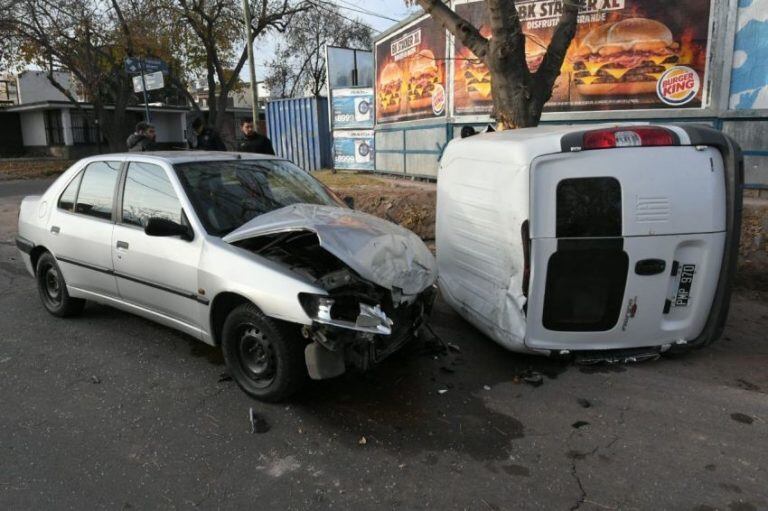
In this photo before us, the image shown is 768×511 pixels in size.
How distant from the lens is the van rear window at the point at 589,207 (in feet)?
12.8

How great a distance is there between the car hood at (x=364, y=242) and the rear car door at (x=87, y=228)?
1500 millimetres

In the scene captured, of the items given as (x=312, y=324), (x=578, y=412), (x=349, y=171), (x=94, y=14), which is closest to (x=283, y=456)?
(x=312, y=324)

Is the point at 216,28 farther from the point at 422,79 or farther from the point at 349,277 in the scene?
the point at 349,277

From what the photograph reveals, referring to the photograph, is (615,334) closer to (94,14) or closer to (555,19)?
(555,19)

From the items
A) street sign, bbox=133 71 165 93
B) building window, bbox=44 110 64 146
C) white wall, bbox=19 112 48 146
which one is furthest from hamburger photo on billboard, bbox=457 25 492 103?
white wall, bbox=19 112 48 146

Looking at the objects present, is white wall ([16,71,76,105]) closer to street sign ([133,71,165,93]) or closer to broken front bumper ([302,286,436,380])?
street sign ([133,71,165,93])

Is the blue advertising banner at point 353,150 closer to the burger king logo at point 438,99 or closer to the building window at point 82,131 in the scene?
the burger king logo at point 438,99

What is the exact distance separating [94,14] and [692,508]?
82.8ft

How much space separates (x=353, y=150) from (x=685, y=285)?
13300 millimetres

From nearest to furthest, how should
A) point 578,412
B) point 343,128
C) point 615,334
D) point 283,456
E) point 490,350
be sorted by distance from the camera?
point 283,456
point 578,412
point 615,334
point 490,350
point 343,128

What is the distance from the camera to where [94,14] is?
2189cm

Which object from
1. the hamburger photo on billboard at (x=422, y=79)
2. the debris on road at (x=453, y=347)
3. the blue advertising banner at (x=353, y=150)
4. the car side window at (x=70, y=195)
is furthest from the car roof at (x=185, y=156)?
the blue advertising banner at (x=353, y=150)

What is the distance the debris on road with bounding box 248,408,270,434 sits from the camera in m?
3.49

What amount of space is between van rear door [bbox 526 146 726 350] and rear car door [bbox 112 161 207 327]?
2459 mm
